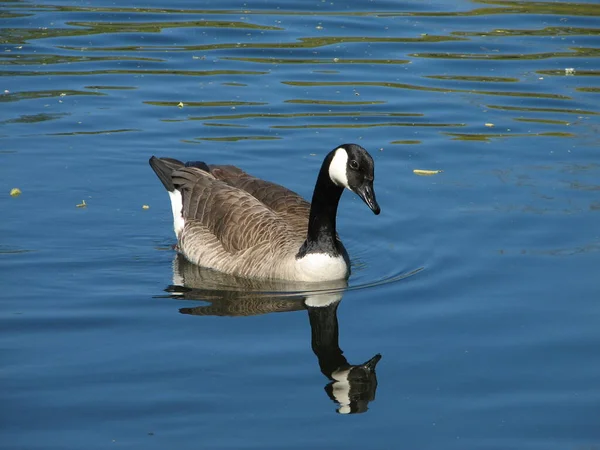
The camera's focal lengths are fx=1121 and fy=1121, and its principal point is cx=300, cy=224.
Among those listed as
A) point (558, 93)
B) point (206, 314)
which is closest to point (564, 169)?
point (558, 93)

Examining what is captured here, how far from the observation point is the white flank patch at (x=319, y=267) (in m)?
10.6

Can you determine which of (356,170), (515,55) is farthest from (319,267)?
(515,55)

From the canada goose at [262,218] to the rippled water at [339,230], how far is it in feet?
0.82

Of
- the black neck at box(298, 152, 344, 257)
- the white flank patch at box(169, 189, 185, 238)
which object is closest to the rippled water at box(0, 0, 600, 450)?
the white flank patch at box(169, 189, 185, 238)

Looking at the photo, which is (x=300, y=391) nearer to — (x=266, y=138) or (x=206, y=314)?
(x=206, y=314)

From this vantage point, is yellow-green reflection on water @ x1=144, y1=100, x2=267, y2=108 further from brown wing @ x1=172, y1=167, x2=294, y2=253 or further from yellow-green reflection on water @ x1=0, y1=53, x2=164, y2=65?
brown wing @ x1=172, y1=167, x2=294, y2=253

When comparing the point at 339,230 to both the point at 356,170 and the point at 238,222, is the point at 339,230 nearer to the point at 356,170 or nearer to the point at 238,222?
the point at 238,222

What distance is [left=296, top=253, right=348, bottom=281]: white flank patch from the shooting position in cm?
1062

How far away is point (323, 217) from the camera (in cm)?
1066

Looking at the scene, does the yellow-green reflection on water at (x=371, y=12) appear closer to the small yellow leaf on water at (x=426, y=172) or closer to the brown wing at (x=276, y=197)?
the small yellow leaf on water at (x=426, y=172)

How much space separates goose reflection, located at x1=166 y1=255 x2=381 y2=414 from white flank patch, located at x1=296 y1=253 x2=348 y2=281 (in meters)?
0.07

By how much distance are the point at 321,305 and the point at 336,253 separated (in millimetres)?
763

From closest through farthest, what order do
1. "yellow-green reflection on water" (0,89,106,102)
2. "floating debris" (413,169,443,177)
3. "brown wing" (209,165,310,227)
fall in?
"brown wing" (209,165,310,227) → "floating debris" (413,169,443,177) → "yellow-green reflection on water" (0,89,106,102)

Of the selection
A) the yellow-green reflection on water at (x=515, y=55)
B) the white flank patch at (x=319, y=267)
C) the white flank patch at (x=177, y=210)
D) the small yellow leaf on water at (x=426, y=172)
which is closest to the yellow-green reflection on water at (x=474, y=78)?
the yellow-green reflection on water at (x=515, y=55)
